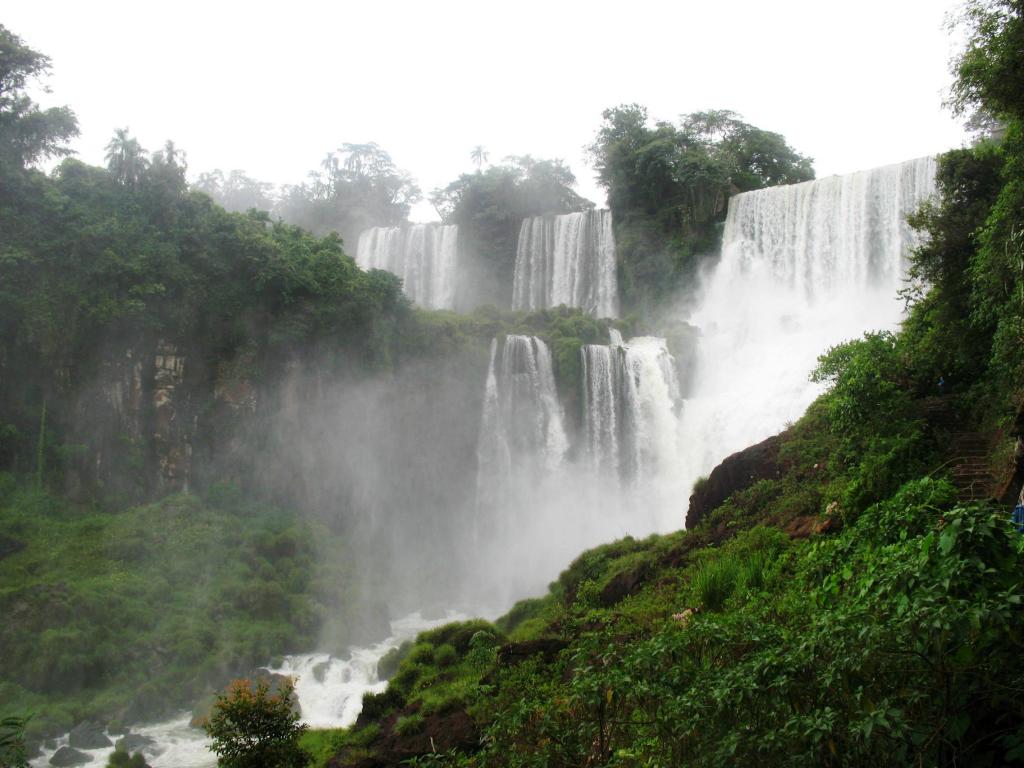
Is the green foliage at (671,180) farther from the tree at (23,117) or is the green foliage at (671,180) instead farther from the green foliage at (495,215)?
the tree at (23,117)

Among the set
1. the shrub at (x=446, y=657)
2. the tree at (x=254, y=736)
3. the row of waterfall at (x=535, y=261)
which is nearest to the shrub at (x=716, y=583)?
the shrub at (x=446, y=657)

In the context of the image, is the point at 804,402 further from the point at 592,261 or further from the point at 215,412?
the point at 215,412

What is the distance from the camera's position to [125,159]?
2269cm

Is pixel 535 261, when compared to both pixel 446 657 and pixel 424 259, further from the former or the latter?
pixel 446 657

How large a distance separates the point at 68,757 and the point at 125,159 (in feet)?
56.0

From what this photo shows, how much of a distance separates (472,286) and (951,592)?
111ft

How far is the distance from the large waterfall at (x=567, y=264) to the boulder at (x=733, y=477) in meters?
20.0

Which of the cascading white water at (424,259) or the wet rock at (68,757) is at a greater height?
the cascading white water at (424,259)

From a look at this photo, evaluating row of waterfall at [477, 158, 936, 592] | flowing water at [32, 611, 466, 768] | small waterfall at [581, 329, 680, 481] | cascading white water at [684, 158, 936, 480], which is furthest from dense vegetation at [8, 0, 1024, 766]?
cascading white water at [684, 158, 936, 480]

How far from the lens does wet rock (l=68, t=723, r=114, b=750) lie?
1398 centimetres

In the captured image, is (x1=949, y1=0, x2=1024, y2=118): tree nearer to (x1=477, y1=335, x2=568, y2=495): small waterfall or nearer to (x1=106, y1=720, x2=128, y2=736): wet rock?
(x1=477, y1=335, x2=568, y2=495): small waterfall

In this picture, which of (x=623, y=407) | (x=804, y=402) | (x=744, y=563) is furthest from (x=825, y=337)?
(x=744, y=563)

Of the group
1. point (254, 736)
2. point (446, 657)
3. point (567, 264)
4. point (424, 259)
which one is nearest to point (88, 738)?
point (446, 657)

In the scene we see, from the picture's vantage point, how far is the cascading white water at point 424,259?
37469mm
